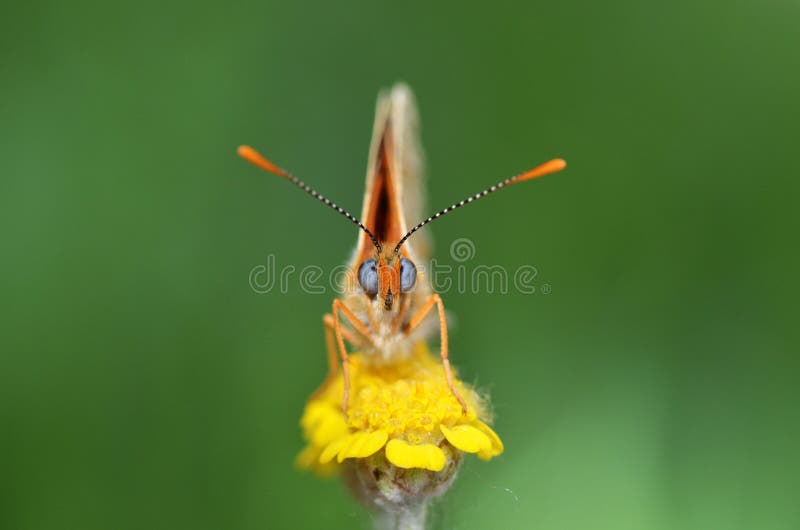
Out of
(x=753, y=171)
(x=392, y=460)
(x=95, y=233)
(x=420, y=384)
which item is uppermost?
(x=753, y=171)

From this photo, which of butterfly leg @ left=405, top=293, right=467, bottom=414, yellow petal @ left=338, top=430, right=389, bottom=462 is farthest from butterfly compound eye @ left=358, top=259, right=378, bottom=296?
yellow petal @ left=338, top=430, right=389, bottom=462

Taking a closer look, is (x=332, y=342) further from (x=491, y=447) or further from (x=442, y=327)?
(x=491, y=447)

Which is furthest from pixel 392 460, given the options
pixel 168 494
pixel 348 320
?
pixel 168 494

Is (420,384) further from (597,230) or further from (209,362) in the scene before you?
(597,230)

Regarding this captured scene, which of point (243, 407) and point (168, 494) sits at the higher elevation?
point (243, 407)

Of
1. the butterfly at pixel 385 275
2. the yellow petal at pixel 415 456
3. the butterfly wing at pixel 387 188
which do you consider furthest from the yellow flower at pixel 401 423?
the butterfly wing at pixel 387 188

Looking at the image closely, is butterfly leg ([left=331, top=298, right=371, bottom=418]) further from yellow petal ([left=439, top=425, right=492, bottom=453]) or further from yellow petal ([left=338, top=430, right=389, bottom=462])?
yellow petal ([left=439, top=425, right=492, bottom=453])

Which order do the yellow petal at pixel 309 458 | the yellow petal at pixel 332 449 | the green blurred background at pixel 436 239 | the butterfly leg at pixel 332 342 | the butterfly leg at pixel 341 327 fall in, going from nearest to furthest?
1. the yellow petal at pixel 332 449
2. the yellow petal at pixel 309 458
3. the butterfly leg at pixel 341 327
4. the butterfly leg at pixel 332 342
5. the green blurred background at pixel 436 239

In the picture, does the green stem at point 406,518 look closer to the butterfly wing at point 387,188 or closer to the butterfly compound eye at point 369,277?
the butterfly compound eye at point 369,277
